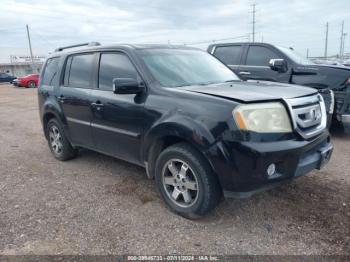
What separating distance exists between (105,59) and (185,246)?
8.49 feet

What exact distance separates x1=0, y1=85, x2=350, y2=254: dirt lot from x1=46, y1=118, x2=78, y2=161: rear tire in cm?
47

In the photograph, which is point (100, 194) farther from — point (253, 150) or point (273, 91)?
point (273, 91)

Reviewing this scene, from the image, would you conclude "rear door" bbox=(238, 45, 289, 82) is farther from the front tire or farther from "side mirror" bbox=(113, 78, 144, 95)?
the front tire

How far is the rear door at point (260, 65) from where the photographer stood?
679 centimetres

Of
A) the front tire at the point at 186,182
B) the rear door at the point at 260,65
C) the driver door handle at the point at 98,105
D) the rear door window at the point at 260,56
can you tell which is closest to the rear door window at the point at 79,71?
the driver door handle at the point at 98,105

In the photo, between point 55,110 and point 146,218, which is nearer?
point 146,218

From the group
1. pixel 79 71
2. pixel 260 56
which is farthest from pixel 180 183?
pixel 260 56

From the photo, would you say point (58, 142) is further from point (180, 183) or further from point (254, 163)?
point (254, 163)

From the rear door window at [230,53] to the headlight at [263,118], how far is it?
184 inches

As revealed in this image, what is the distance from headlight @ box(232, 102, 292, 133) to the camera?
2.78 meters

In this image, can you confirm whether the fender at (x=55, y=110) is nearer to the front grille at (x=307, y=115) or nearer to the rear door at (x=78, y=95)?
the rear door at (x=78, y=95)

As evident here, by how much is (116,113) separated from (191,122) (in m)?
1.20

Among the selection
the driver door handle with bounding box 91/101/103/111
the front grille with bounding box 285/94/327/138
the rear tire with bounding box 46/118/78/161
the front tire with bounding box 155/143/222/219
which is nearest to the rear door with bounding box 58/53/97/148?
the driver door handle with bounding box 91/101/103/111

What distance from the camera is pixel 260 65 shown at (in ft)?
23.3
